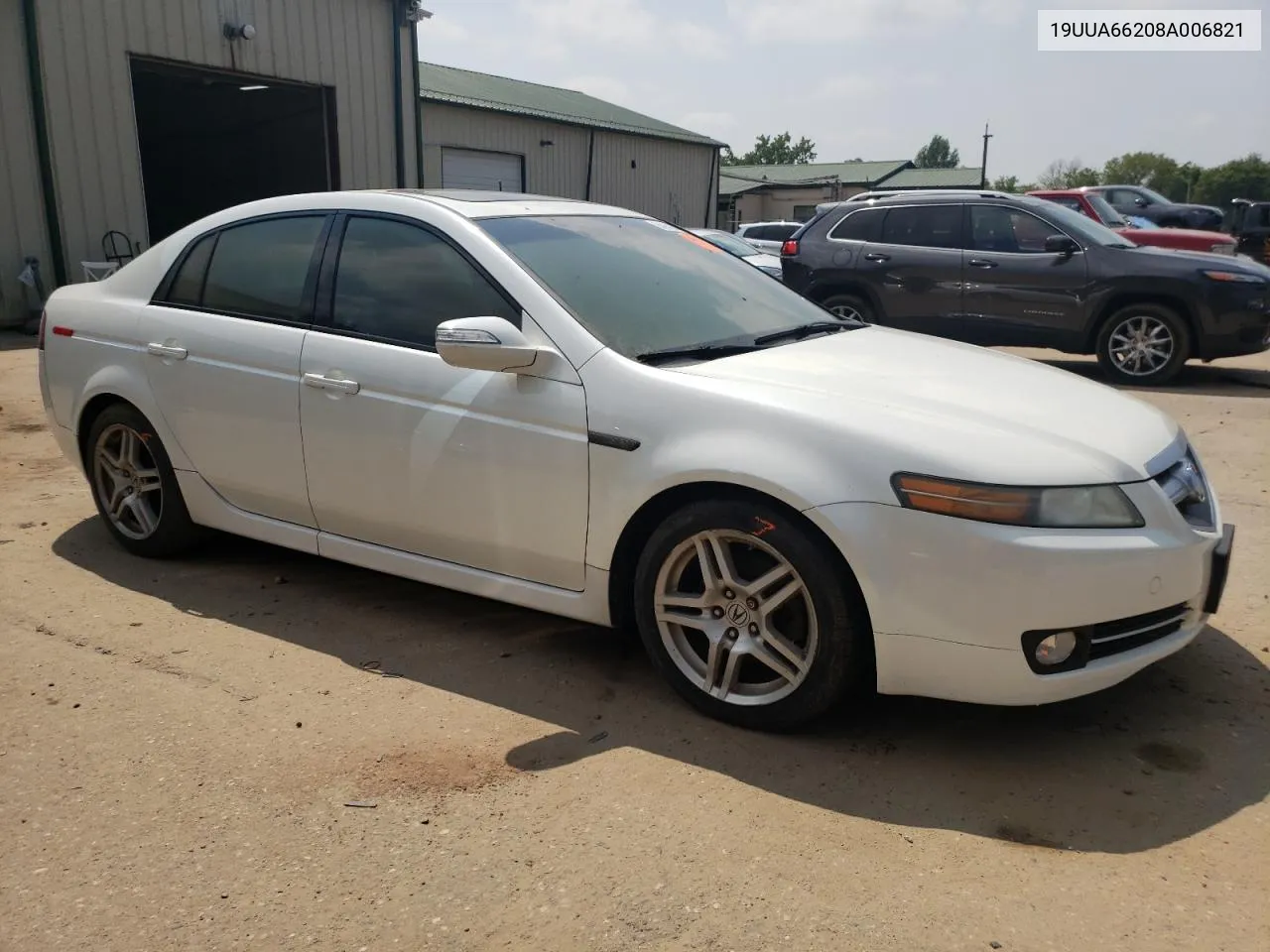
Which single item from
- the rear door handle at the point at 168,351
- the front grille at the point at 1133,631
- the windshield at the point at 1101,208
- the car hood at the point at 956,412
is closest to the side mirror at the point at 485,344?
the car hood at the point at 956,412

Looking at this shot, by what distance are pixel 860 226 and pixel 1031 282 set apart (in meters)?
1.82

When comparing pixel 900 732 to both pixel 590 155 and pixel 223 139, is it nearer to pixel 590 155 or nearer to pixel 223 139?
pixel 223 139

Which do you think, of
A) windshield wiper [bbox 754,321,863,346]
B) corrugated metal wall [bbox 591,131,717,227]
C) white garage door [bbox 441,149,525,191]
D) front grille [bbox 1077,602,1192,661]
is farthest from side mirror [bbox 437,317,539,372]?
corrugated metal wall [bbox 591,131,717,227]

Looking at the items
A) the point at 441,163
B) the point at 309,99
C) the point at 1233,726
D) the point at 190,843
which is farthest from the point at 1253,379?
the point at 441,163

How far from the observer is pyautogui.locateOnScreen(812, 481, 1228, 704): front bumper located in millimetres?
2762

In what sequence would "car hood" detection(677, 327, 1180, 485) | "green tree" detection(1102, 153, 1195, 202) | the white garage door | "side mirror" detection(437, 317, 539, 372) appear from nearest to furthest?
"car hood" detection(677, 327, 1180, 485) → "side mirror" detection(437, 317, 539, 372) → the white garage door → "green tree" detection(1102, 153, 1195, 202)

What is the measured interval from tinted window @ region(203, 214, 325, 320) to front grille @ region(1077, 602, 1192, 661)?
301 cm

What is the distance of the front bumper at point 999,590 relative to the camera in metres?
2.76

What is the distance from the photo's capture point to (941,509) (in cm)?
280

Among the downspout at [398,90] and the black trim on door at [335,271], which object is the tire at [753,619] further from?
the downspout at [398,90]

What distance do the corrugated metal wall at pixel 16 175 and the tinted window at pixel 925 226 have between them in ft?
33.0

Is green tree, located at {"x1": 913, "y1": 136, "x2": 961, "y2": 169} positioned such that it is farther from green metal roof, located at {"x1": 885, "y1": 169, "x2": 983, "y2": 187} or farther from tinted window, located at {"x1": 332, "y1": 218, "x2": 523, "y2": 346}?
tinted window, located at {"x1": 332, "y1": 218, "x2": 523, "y2": 346}

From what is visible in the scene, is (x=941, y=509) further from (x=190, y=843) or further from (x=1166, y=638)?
(x=190, y=843)

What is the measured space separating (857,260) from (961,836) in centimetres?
856
